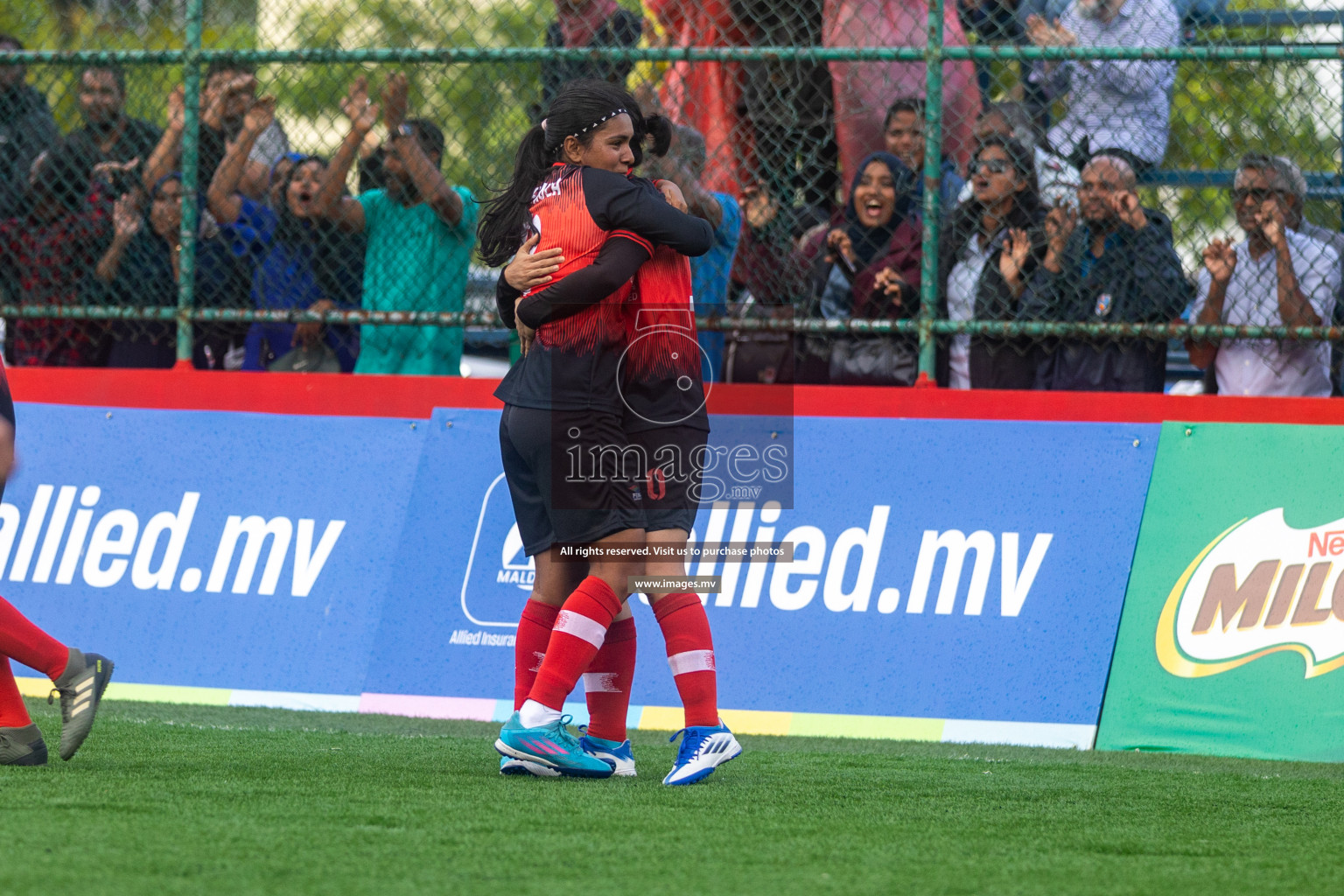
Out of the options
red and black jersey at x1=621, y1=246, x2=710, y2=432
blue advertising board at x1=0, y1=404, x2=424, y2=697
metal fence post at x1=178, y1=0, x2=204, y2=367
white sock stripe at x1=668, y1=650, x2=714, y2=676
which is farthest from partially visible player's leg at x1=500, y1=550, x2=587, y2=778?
metal fence post at x1=178, y1=0, x2=204, y2=367

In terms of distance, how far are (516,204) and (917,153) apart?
2480 millimetres

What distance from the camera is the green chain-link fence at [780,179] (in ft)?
21.7

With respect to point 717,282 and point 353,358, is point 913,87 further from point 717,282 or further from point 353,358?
point 353,358

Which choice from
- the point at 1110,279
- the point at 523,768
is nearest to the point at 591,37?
the point at 1110,279

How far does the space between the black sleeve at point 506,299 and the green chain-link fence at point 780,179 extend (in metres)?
2.05

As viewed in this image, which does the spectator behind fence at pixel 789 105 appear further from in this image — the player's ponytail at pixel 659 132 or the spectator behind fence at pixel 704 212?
the player's ponytail at pixel 659 132

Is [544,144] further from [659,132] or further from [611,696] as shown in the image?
[611,696]

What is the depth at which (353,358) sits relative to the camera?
7.79 m

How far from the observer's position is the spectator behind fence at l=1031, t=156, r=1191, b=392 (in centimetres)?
659

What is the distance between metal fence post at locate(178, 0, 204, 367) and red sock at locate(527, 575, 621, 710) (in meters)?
3.62

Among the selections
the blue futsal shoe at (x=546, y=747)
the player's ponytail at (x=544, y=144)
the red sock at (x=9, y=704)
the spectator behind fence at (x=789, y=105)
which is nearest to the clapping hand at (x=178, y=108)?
the spectator behind fence at (x=789, y=105)

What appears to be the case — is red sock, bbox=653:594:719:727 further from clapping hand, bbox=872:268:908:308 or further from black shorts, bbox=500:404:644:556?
clapping hand, bbox=872:268:908:308

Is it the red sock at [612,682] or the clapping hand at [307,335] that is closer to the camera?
the red sock at [612,682]

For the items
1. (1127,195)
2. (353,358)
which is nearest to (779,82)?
(1127,195)
